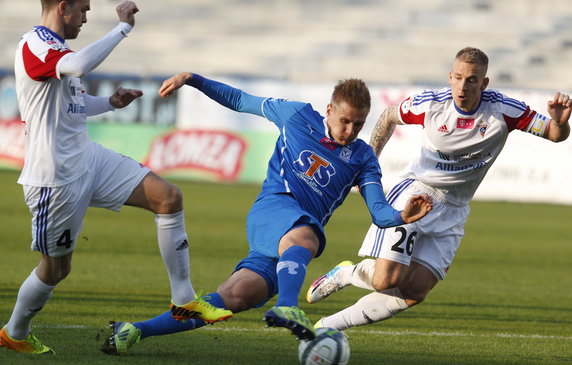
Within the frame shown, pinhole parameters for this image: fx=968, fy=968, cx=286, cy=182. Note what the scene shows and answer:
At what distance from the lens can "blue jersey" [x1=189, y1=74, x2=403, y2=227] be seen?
19.0 ft

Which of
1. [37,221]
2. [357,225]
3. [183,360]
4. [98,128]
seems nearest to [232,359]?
[183,360]

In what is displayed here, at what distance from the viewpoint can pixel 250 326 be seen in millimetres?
7109

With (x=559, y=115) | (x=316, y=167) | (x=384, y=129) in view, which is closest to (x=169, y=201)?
(x=316, y=167)

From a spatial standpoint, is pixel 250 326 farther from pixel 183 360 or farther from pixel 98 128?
pixel 98 128

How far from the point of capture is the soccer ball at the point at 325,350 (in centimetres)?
502

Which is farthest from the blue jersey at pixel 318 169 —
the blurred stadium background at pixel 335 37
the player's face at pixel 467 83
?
the blurred stadium background at pixel 335 37

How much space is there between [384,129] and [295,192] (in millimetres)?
1298

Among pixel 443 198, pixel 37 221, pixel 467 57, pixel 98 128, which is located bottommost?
pixel 98 128

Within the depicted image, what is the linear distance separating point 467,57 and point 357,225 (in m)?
10.3

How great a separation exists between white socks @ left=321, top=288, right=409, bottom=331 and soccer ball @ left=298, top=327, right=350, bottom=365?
148 cm

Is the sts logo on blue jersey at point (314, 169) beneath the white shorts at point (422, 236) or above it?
above

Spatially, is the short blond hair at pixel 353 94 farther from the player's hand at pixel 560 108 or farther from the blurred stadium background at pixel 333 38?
the blurred stadium background at pixel 333 38

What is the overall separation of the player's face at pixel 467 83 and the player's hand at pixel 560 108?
1.73ft

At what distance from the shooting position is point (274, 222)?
563 centimetres
